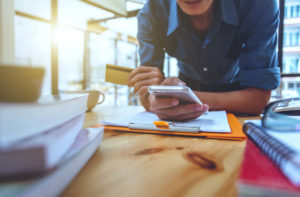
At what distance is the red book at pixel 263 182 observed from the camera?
0.12 m

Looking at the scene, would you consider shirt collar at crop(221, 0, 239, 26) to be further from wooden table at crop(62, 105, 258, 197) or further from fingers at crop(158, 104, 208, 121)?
wooden table at crop(62, 105, 258, 197)

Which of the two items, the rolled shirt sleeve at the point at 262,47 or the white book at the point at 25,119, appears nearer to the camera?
the white book at the point at 25,119

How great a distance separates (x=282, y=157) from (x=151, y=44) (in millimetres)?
808

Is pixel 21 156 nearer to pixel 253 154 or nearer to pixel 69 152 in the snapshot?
pixel 69 152

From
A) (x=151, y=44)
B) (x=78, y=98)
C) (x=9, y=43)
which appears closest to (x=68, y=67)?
(x=151, y=44)

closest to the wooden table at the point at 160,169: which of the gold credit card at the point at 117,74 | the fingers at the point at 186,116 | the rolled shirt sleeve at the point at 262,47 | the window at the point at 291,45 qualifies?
the fingers at the point at 186,116

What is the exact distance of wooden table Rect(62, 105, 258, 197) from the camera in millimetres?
173

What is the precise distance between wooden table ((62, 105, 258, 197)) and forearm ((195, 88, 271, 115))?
1.19ft

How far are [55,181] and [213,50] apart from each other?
2.99 feet

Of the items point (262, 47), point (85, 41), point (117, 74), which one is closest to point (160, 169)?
point (117, 74)

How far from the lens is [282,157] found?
0.51ft

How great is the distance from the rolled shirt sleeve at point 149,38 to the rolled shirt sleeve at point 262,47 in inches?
15.1

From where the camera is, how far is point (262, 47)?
0.72m

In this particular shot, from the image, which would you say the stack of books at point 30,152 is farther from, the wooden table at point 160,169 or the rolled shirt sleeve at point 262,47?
the rolled shirt sleeve at point 262,47
